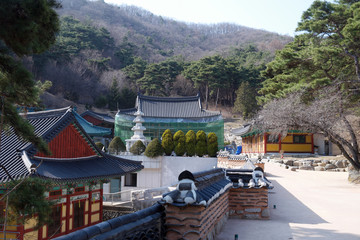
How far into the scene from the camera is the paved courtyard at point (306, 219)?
Result: 6.79 meters

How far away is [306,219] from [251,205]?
1.71 metres

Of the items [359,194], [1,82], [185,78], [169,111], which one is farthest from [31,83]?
[185,78]

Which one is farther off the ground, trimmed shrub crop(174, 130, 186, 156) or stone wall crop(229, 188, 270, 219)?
trimmed shrub crop(174, 130, 186, 156)

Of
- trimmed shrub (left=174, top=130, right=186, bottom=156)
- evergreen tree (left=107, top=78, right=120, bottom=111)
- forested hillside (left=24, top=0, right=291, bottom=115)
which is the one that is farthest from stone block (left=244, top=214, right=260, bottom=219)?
evergreen tree (left=107, top=78, right=120, bottom=111)

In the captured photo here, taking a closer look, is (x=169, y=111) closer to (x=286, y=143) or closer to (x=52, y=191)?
(x=286, y=143)

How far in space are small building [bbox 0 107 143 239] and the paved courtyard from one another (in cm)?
675

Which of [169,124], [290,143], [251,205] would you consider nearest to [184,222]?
[251,205]

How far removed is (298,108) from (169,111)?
20482mm

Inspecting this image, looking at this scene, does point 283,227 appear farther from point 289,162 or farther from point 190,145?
point 289,162

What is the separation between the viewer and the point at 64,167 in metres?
12.3

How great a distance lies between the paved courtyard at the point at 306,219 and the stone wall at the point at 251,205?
0.28 metres

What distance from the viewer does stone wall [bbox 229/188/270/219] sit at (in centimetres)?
839

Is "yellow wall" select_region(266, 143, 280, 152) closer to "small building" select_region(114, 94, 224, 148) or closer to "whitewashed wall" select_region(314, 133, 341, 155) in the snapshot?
"whitewashed wall" select_region(314, 133, 341, 155)

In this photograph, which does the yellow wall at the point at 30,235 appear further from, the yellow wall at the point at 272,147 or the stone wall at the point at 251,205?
the yellow wall at the point at 272,147
